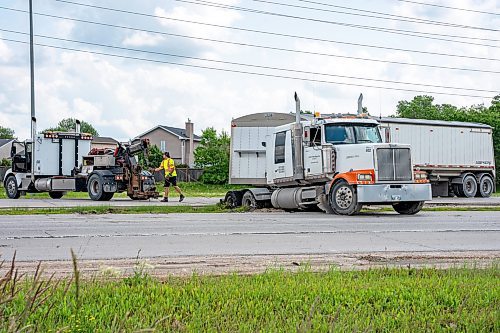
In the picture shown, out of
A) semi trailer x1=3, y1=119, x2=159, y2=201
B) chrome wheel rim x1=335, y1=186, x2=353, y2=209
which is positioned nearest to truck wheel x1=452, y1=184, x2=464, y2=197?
semi trailer x1=3, y1=119, x2=159, y2=201

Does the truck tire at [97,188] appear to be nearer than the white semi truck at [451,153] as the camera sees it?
Yes

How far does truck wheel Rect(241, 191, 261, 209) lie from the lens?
21.8 metres

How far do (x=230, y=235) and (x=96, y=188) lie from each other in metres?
16.3

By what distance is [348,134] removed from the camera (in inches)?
765

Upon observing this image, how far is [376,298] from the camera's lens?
20.5 feet

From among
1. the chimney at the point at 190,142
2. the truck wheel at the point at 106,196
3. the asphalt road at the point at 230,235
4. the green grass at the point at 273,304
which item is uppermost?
the chimney at the point at 190,142

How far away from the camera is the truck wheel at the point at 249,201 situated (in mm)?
21828

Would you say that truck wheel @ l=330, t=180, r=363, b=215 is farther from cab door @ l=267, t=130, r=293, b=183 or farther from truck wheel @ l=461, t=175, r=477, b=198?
truck wheel @ l=461, t=175, r=477, b=198

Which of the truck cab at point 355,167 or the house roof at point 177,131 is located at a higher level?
the house roof at point 177,131

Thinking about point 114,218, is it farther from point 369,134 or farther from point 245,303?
point 245,303

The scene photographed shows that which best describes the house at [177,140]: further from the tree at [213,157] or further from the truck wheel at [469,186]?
the truck wheel at [469,186]

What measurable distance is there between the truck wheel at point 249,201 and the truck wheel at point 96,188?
24.6ft

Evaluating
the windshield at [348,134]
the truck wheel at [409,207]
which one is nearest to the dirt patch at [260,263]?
the truck wheel at [409,207]

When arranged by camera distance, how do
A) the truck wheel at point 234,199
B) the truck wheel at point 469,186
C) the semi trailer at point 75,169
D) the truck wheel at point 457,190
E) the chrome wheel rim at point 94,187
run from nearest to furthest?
the truck wheel at point 234,199 → the semi trailer at point 75,169 → the chrome wheel rim at point 94,187 → the truck wheel at point 469,186 → the truck wheel at point 457,190
